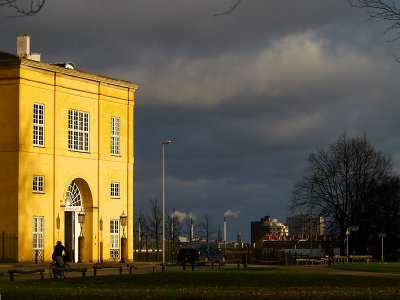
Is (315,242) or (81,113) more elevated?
(81,113)

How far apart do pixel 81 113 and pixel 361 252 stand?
44.5 metres

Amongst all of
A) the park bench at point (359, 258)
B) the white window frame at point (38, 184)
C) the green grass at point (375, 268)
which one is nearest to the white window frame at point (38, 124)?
the white window frame at point (38, 184)

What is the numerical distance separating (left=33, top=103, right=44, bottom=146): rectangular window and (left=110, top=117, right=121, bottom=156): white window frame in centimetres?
844

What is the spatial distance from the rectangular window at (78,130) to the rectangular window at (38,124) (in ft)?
10.4

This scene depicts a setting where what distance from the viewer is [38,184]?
62281 mm

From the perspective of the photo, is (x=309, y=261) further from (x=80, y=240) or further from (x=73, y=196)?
(x=73, y=196)

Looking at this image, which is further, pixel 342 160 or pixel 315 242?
pixel 315 242

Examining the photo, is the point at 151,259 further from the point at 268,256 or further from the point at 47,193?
the point at 47,193

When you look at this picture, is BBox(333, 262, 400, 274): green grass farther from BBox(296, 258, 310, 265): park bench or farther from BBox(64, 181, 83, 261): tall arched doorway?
BBox(64, 181, 83, 261): tall arched doorway

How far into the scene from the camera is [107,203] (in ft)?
226

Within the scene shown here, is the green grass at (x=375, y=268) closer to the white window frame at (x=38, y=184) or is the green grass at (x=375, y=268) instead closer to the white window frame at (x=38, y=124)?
the white window frame at (x=38, y=184)

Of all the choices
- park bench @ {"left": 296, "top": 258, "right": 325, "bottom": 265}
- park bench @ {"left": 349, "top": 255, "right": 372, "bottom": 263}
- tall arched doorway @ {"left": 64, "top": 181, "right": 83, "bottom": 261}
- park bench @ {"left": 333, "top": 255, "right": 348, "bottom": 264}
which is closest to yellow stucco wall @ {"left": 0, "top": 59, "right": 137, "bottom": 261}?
tall arched doorway @ {"left": 64, "top": 181, "right": 83, "bottom": 261}

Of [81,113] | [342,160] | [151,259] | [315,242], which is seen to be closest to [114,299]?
[81,113]

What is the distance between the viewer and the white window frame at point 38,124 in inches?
2448
